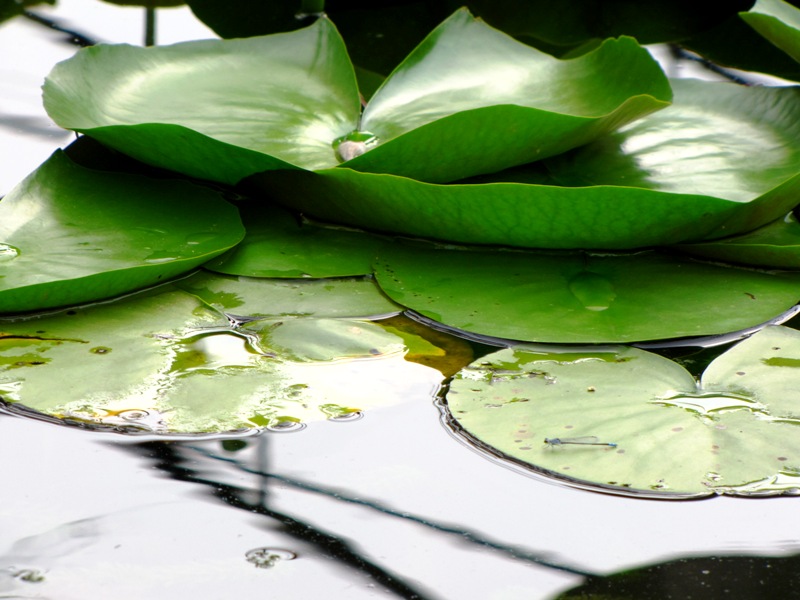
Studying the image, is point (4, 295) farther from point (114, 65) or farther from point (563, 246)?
point (563, 246)

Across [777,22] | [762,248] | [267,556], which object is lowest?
[267,556]

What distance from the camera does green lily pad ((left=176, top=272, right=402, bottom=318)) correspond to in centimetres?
97

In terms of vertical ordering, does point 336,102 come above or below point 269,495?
above

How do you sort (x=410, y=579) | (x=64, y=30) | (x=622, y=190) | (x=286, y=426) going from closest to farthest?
(x=410, y=579), (x=286, y=426), (x=622, y=190), (x=64, y=30)

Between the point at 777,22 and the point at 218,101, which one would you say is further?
the point at 777,22

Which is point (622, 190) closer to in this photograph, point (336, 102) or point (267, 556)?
point (336, 102)

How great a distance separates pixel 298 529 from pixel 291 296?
1.22 feet

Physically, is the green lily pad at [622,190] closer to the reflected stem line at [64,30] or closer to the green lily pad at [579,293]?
the green lily pad at [579,293]

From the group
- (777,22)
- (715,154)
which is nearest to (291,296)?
(715,154)

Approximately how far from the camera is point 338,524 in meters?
A: 0.67

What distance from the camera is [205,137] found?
→ 1.04 metres

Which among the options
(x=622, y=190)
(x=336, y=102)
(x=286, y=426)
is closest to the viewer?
(x=286, y=426)

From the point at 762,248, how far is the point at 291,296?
50 cm

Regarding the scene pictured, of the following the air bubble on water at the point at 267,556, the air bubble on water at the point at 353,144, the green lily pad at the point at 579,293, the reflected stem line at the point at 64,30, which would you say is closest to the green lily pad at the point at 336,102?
the air bubble on water at the point at 353,144
